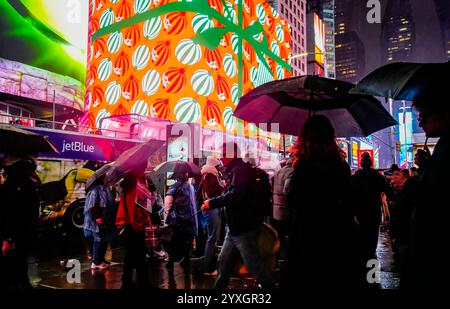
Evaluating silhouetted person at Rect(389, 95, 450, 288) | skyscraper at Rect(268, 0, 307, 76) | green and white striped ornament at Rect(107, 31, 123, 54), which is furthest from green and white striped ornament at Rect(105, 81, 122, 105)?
skyscraper at Rect(268, 0, 307, 76)

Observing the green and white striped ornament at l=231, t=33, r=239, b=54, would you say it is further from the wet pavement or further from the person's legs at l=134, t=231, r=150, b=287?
the person's legs at l=134, t=231, r=150, b=287

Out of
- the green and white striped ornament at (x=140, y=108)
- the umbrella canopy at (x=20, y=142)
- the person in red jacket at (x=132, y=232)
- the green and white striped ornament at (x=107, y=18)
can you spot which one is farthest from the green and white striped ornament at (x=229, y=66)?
the person in red jacket at (x=132, y=232)

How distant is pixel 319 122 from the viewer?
9.50 ft

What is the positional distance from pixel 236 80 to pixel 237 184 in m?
28.0

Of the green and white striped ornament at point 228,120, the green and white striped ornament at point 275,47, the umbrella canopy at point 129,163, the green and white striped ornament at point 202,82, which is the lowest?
the umbrella canopy at point 129,163

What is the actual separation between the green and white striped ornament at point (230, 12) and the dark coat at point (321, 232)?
30374 millimetres

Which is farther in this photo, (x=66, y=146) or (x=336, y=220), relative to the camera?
(x=66, y=146)

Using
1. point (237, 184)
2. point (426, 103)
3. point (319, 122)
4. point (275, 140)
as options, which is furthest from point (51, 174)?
point (275, 140)

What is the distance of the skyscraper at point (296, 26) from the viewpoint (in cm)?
7569

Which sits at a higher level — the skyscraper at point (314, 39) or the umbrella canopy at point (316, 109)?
the skyscraper at point (314, 39)

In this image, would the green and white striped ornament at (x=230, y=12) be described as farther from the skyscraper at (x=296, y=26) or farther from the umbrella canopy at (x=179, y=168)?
the skyscraper at (x=296, y=26)

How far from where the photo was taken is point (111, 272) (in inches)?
285

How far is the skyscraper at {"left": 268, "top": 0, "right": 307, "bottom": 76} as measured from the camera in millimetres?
75688
